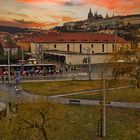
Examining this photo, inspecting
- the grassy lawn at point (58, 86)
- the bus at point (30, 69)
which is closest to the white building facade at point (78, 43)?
the bus at point (30, 69)

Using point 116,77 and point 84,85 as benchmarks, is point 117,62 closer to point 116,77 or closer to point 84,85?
point 116,77

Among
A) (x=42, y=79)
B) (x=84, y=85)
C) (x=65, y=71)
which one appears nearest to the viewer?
(x=84, y=85)

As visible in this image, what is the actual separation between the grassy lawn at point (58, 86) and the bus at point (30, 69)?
1362 cm

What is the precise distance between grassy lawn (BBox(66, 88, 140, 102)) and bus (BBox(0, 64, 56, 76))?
29.9 meters

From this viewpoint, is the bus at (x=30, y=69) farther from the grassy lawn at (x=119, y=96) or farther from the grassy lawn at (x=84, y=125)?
the grassy lawn at (x=84, y=125)

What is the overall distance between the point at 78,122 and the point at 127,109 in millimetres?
9467

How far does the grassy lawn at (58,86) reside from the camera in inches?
2571

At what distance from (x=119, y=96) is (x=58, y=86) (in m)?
16.1

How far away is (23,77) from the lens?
277ft

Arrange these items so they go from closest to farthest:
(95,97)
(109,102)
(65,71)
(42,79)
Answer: (109,102) < (95,97) < (42,79) < (65,71)

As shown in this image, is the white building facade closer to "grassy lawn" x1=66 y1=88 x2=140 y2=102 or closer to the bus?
the bus

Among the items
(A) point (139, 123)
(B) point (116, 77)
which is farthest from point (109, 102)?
(A) point (139, 123)

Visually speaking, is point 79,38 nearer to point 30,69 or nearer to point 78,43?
point 78,43

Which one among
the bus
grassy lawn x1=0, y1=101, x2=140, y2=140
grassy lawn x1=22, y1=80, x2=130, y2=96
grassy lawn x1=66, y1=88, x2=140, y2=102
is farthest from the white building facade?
grassy lawn x1=0, y1=101, x2=140, y2=140
